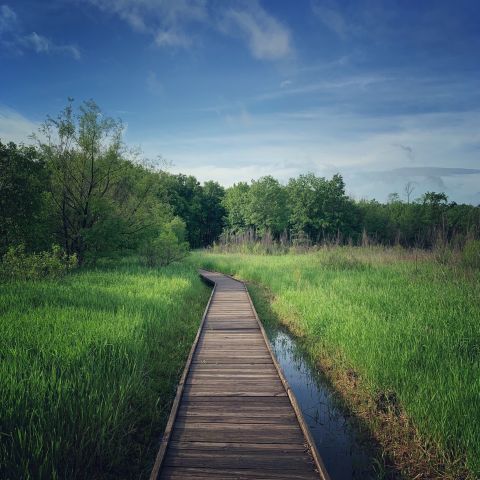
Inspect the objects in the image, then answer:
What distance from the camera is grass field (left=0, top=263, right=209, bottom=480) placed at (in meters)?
3.07

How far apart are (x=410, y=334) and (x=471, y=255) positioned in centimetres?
738

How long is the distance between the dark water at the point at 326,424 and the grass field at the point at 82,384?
214 cm

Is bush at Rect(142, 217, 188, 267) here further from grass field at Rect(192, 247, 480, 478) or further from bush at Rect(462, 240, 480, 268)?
bush at Rect(462, 240, 480, 268)

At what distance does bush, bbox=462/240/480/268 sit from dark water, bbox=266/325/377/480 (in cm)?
768

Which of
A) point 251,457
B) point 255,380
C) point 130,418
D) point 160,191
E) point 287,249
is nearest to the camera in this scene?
point 251,457

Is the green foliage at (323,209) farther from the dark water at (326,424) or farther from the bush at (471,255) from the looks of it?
the dark water at (326,424)

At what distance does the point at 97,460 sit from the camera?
3309 mm

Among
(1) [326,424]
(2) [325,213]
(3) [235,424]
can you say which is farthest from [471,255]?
(2) [325,213]

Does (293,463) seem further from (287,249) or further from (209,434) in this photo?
(287,249)

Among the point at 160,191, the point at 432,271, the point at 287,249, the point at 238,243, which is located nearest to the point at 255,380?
the point at 432,271

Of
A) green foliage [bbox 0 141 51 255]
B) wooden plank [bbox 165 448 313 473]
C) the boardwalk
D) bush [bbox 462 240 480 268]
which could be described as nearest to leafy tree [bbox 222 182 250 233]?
green foliage [bbox 0 141 51 255]

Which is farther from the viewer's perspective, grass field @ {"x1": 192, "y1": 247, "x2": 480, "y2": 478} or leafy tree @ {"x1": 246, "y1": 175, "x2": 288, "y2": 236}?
leafy tree @ {"x1": 246, "y1": 175, "x2": 288, "y2": 236}

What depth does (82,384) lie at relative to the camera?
3783mm

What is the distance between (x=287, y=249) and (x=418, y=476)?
25425 millimetres
